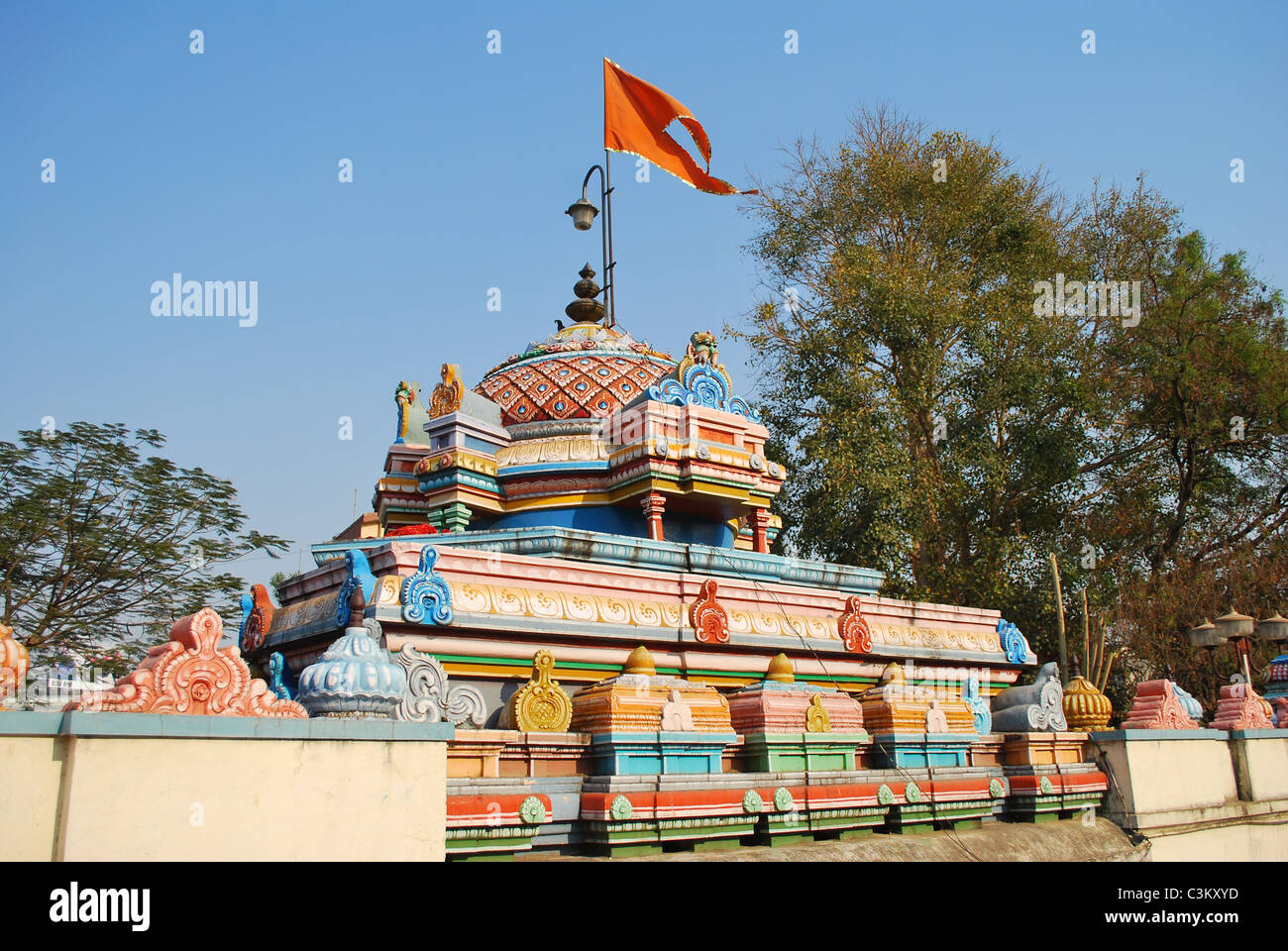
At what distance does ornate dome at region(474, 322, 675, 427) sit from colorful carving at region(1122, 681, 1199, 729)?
7.05 m

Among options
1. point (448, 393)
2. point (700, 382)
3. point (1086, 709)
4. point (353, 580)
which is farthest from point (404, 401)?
point (1086, 709)

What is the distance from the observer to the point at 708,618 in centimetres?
1052

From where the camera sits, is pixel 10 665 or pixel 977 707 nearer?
pixel 10 665

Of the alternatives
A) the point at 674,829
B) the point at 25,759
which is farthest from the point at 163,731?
the point at 674,829

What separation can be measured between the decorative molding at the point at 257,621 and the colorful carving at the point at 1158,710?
912 cm

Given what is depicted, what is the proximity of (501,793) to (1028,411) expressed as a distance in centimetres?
1622

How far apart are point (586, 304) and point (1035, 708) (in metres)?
8.74

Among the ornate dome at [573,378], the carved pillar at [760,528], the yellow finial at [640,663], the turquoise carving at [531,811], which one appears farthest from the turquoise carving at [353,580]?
the carved pillar at [760,528]

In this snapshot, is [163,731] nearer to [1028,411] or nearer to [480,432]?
[480,432]

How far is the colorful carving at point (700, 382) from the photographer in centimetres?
1350

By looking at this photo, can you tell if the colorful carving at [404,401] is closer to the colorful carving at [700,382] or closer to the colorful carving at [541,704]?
the colorful carving at [700,382]

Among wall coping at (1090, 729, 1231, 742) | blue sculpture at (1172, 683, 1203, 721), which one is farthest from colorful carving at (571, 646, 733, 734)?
blue sculpture at (1172, 683, 1203, 721)

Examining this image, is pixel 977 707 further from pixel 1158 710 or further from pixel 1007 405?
pixel 1007 405
